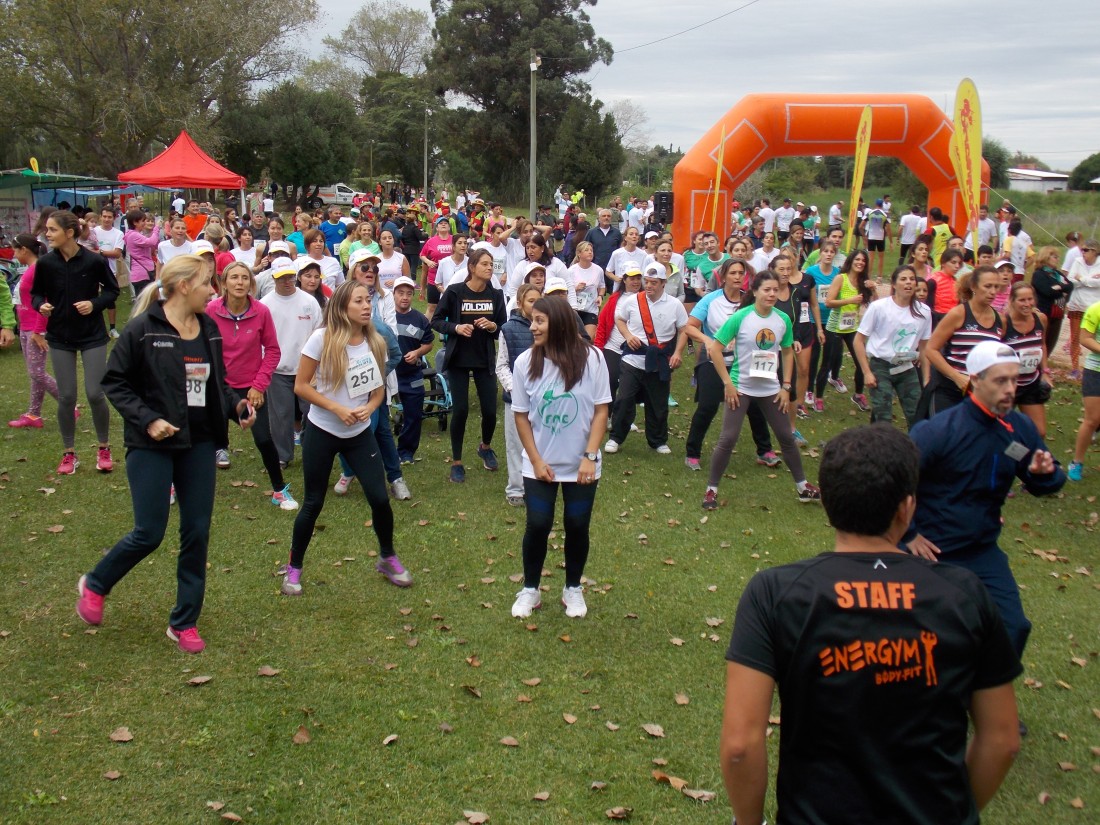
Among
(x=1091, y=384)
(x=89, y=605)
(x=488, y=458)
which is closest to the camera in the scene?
(x=89, y=605)

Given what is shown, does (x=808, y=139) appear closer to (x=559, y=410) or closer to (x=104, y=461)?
(x=104, y=461)

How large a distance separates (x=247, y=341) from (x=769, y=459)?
5229 mm

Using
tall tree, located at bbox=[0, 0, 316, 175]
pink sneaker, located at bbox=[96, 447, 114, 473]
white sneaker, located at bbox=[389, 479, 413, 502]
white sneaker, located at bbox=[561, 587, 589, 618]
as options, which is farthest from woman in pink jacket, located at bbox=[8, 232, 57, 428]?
tall tree, located at bbox=[0, 0, 316, 175]

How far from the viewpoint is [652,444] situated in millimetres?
10086

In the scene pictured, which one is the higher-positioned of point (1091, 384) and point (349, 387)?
point (349, 387)

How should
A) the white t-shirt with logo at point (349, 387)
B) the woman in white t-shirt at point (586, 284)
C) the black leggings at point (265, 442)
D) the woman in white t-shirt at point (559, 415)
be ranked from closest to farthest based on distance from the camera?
1. the woman in white t-shirt at point (559, 415)
2. the white t-shirt with logo at point (349, 387)
3. the black leggings at point (265, 442)
4. the woman in white t-shirt at point (586, 284)

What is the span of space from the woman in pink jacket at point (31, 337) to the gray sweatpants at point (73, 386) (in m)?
0.21

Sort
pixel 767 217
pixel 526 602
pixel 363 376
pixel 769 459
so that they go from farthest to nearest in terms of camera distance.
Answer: pixel 767 217 → pixel 769 459 → pixel 363 376 → pixel 526 602

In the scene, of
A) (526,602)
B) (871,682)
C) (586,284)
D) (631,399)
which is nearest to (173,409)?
(526,602)

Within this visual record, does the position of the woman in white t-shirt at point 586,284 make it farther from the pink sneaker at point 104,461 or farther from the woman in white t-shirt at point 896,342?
the pink sneaker at point 104,461

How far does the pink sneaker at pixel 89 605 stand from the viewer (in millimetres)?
5375

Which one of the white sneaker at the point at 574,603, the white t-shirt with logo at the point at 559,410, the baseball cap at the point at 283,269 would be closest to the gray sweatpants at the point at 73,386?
the baseball cap at the point at 283,269

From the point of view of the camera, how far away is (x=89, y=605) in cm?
538

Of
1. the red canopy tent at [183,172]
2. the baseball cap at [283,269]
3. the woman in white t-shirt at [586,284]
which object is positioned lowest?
the woman in white t-shirt at [586,284]
